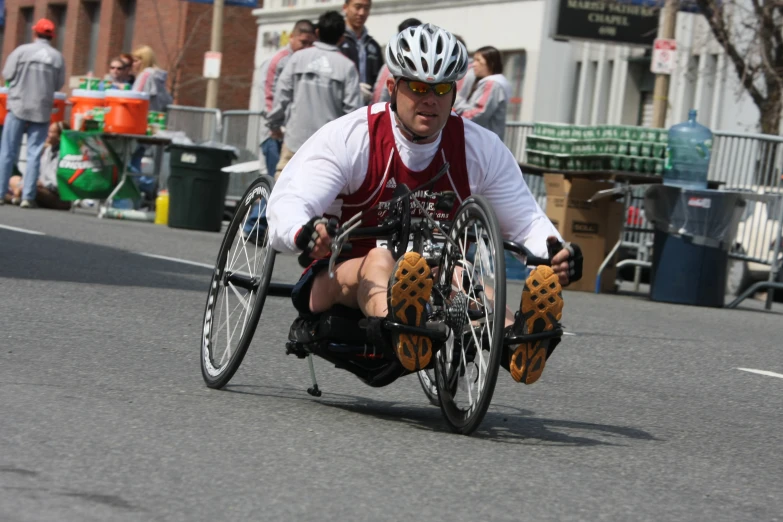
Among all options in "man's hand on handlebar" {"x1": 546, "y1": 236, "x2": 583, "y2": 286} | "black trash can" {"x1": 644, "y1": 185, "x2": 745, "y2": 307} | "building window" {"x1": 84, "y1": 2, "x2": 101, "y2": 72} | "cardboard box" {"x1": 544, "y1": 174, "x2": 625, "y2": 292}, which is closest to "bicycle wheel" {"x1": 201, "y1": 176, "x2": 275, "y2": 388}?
"man's hand on handlebar" {"x1": 546, "y1": 236, "x2": 583, "y2": 286}

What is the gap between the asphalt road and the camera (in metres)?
4.66

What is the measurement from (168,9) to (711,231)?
4064 cm

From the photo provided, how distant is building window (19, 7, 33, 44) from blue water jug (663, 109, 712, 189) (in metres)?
50.6

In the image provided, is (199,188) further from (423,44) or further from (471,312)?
(471,312)

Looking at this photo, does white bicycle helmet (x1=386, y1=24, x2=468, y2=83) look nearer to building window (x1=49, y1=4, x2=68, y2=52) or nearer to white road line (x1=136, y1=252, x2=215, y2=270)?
white road line (x1=136, y1=252, x2=215, y2=270)

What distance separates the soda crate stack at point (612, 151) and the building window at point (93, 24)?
144 ft

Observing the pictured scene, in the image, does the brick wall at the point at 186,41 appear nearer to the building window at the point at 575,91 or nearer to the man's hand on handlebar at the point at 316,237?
the building window at the point at 575,91

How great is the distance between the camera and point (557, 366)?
8812 millimetres

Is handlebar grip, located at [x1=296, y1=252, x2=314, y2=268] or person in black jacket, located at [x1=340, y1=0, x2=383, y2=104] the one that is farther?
person in black jacket, located at [x1=340, y1=0, x2=383, y2=104]

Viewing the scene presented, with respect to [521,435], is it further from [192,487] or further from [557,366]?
[557,366]

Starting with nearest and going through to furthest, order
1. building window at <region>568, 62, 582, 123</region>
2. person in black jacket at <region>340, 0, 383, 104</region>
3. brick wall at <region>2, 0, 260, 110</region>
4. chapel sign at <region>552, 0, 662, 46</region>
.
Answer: person in black jacket at <region>340, 0, 383, 104</region>
chapel sign at <region>552, 0, 662, 46</region>
building window at <region>568, 62, 582, 123</region>
brick wall at <region>2, 0, 260, 110</region>

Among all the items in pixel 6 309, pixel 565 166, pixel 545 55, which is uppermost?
pixel 545 55

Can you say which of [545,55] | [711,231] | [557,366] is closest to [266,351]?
[557,366]

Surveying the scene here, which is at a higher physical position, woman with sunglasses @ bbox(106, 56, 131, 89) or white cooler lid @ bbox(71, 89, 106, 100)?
woman with sunglasses @ bbox(106, 56, 131, 89)
